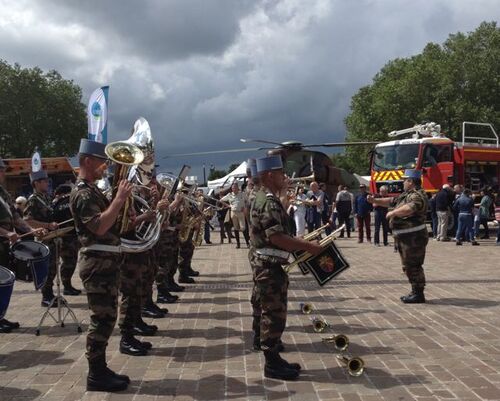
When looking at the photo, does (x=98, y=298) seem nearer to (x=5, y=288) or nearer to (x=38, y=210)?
(x=5, y=288)

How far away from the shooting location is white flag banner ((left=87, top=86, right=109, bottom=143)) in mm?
10883

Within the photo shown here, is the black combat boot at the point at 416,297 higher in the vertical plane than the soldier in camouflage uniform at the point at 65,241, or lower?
lower

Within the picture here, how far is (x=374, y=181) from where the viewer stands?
20.7 m

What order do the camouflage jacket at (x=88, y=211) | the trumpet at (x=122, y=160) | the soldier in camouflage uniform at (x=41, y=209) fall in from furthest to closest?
the soldier in camouflage uniform at (x=41, y=209), the trumpet at (x=122, y=160), the camouflage jacket at (x=88, y=211)

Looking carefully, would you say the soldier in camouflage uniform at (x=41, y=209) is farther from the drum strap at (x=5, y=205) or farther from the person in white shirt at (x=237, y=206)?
the person in white shirt at (x=237, y=206)

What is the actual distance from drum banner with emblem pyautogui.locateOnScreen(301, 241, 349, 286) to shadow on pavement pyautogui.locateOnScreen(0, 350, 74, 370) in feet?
8.75

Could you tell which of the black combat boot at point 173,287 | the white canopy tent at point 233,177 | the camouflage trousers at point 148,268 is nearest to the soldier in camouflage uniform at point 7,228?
the camouflage trousers at point 148,268

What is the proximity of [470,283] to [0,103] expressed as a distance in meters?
50.8

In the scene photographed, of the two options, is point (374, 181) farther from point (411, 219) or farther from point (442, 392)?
point (442, 392)

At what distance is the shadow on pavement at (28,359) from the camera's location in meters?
5.65

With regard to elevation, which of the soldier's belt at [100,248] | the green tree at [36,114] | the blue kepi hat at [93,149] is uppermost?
the green tree at [36,114]

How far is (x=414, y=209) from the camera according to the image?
808 centimetres

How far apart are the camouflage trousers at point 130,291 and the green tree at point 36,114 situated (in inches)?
1998

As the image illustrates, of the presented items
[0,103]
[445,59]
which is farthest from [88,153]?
[0,103]
